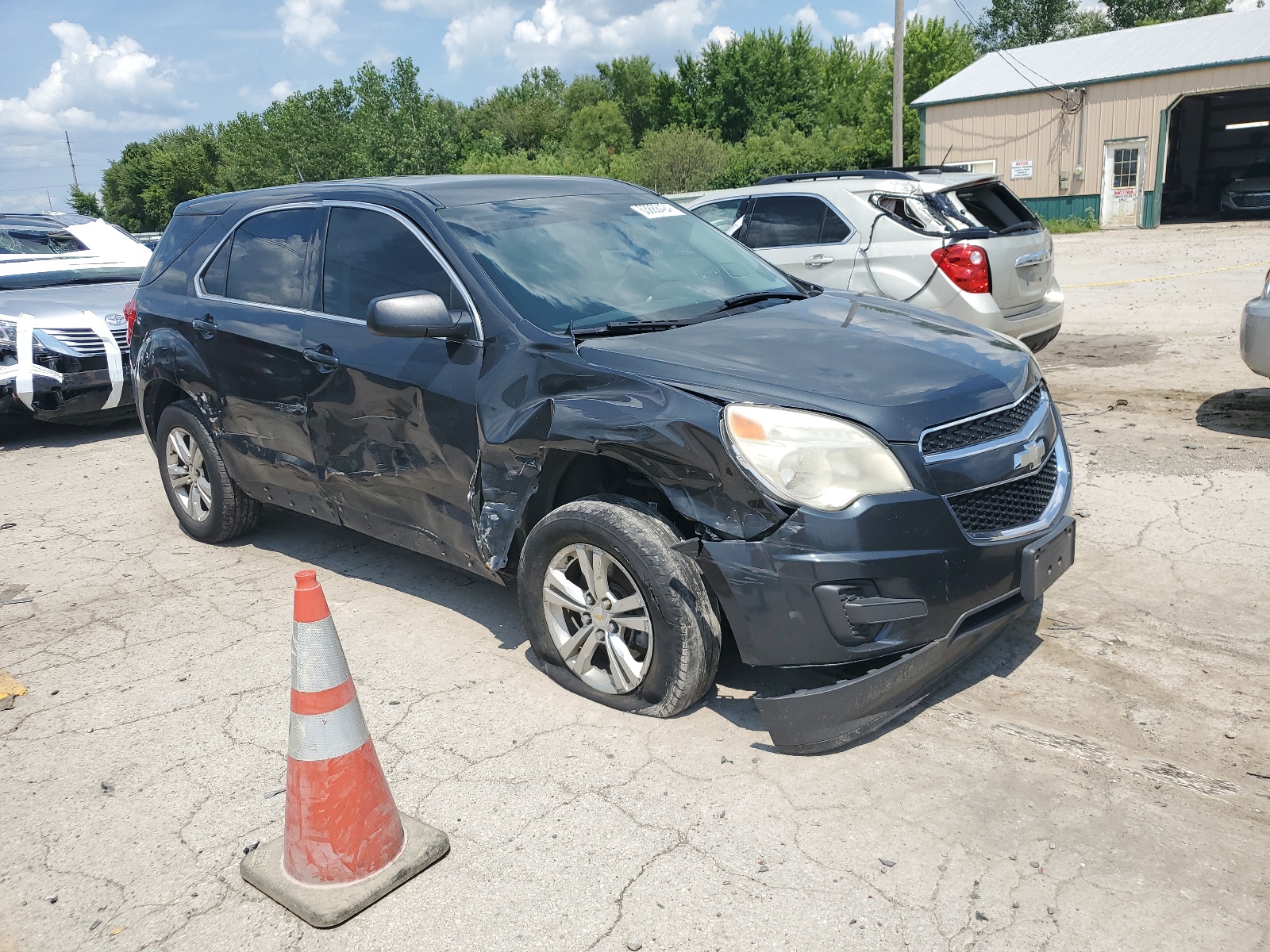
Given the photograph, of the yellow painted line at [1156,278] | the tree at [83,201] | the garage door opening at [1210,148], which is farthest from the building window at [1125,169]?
the tree at [83,201]

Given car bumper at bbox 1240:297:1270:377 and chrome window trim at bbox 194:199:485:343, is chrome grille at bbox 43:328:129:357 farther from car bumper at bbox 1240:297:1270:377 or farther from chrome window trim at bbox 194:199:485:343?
car bumper at bbox 1240:297:1270:377

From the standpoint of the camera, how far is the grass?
29312mm

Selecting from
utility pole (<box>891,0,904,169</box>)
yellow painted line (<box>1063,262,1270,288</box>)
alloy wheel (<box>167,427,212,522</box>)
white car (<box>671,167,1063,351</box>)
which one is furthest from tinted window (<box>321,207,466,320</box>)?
utility pole (<box>891,0,904,169</box>)

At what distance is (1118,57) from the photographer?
1209 inches

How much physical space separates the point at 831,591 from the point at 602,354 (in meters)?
1.17

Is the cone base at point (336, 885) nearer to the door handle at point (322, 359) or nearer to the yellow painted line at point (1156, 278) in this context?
the door handle at point (322, 359)

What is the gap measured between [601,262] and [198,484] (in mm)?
2831

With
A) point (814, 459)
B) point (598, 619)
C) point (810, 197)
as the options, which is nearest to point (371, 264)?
point (598, 619)

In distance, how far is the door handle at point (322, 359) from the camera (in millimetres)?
4410

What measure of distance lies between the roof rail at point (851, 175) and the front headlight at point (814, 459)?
5.65 meters

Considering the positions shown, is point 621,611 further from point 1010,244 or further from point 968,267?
point 1010,244

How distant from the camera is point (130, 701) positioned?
158 inches

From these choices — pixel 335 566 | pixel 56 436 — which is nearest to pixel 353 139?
pixel 56 436

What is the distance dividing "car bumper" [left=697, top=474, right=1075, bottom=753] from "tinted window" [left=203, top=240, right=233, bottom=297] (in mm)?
3301
